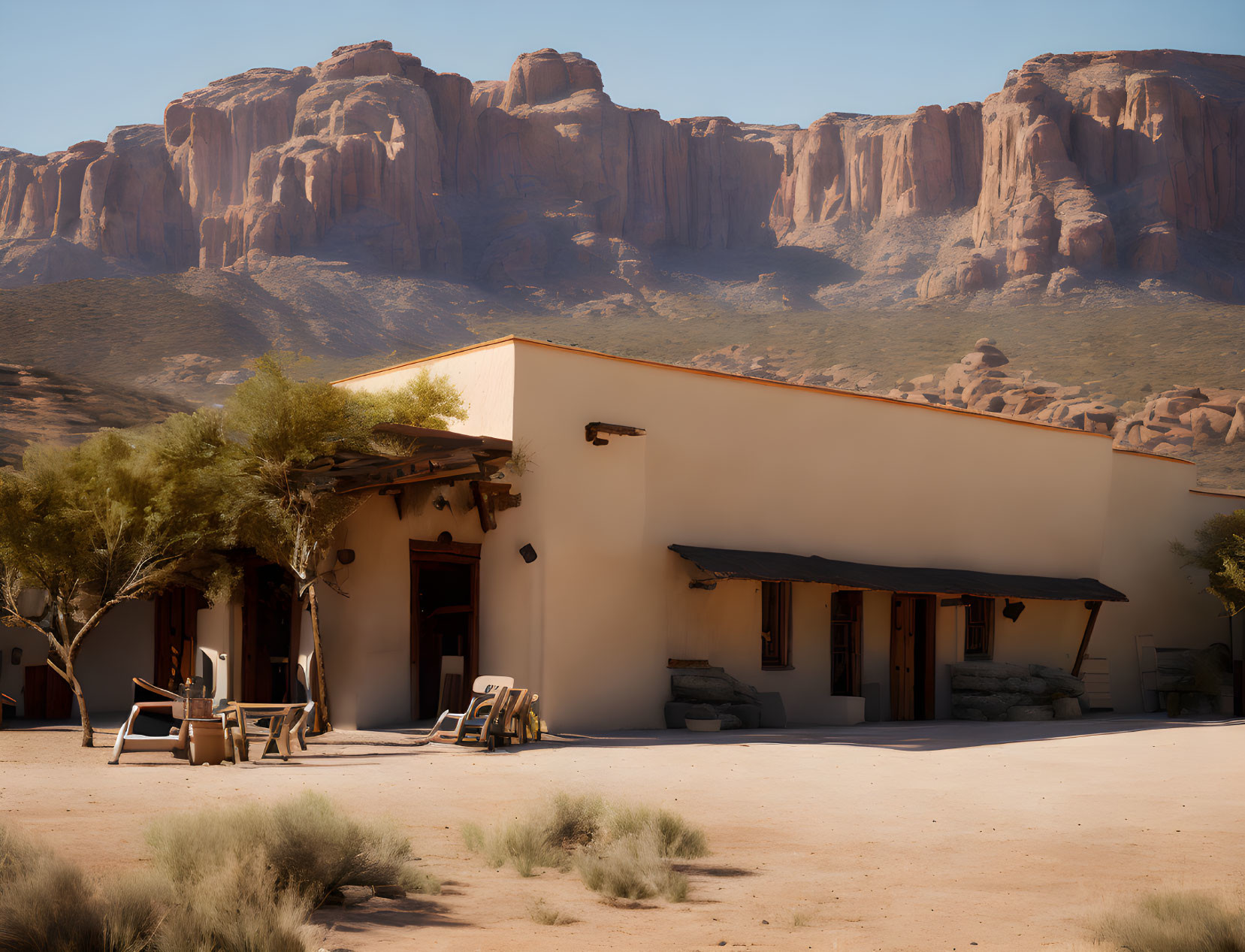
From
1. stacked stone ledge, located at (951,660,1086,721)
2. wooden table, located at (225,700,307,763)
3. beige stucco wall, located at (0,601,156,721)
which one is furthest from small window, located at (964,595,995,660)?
beige stucco wall, located at (0,601,156,721)

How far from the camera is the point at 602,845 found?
6.34 metres

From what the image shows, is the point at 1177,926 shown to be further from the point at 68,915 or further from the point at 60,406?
the point at 60,406

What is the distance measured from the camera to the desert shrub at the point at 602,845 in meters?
5.47

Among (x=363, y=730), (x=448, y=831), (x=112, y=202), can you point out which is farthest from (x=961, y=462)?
(x=112, y=202)

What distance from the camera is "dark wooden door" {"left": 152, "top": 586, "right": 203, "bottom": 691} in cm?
1609

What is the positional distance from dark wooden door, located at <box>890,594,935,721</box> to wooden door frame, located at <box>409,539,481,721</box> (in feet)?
22.9

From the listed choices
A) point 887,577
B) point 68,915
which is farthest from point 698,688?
point 68,915

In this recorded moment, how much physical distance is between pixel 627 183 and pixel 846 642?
86.4m

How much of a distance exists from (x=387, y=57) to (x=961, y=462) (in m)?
92.8

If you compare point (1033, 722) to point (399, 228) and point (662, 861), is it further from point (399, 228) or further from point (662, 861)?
point (399, 228)

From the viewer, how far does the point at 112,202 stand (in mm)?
87062

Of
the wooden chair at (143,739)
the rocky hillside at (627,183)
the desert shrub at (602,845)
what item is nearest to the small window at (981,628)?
the wooden chair at (143,739)

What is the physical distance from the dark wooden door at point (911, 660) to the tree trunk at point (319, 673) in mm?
8890

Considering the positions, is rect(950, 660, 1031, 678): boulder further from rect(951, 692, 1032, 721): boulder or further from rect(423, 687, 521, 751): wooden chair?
rect(423, 687, 521, 751): wooden chair
